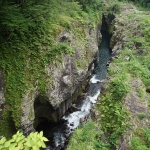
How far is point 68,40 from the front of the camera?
1884cm

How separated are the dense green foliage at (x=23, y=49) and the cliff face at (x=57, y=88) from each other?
0.38 metres

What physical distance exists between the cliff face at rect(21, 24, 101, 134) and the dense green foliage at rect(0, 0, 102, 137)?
0.38 m

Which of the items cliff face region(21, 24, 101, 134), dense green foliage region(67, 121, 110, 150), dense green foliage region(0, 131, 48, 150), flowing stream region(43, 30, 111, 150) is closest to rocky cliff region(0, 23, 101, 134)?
cliff face region(21, 24, 101, 134)

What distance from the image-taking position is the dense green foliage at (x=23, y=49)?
13375 millimetres

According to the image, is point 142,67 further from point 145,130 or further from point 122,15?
point 122,15

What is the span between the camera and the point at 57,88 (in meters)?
16.5

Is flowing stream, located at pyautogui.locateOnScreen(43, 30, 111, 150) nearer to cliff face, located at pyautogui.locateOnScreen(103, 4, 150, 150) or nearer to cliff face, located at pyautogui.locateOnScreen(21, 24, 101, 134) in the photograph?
cliff face, located at pyautogui.locateOnScreen(21, 24, 101, 134)

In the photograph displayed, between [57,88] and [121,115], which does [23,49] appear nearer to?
[57,88]

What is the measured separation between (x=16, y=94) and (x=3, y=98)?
3.11ft

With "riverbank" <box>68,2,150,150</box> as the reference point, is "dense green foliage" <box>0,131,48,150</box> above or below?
above

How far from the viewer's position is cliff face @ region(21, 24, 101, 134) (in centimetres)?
1459

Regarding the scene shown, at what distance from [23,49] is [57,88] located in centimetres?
436

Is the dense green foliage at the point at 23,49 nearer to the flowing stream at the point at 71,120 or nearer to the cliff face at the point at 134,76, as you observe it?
the flowing stream at the point at 71,120

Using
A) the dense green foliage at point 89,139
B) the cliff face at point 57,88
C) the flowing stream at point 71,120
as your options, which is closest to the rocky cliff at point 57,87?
the cliff face at point 57,88
